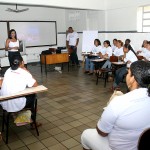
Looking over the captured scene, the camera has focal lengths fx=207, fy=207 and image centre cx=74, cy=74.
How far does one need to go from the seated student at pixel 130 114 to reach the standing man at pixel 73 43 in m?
6.98

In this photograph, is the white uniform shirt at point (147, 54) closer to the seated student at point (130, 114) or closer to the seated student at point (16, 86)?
the seated student at point (16, 86)

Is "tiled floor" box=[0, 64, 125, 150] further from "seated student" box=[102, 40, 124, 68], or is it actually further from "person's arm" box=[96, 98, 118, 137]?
"person's arm" box=[96, 98, 118, 137]

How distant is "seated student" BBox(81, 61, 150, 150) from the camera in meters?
1.50

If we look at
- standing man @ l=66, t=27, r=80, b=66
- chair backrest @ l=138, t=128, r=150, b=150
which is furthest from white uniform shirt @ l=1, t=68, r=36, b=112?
standing man @ l=66, t=27, r=80, b=66

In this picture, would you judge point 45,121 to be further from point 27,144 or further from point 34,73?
point 34,73

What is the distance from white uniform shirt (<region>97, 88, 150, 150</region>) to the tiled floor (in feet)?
4.07

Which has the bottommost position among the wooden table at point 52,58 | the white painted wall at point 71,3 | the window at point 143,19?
the wooden table at point 52,58

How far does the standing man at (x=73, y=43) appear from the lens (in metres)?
8.61

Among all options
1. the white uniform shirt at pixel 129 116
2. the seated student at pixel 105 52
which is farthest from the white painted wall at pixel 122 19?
the white uniform shirt at pixel 129 116

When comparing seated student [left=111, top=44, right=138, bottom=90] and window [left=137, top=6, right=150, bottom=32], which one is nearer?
seated student [left=111, top=44, right=138, bottom=90]

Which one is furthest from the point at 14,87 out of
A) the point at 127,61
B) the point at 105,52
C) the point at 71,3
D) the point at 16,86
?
the point at 71,3

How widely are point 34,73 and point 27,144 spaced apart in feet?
15.8

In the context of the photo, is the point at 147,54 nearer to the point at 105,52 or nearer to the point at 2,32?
the point at 105,52

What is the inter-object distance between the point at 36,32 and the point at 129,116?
8.40 meters
